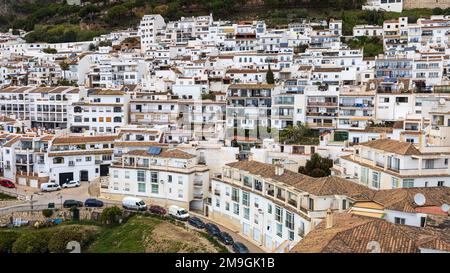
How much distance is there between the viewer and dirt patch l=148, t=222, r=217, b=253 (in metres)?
18.4

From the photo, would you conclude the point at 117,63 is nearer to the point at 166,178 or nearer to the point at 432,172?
the point at 166,178

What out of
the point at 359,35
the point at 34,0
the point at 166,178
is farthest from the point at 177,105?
the point at 34,0

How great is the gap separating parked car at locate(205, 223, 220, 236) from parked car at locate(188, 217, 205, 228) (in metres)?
0.27

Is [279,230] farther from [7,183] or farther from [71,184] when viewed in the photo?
[7,183]

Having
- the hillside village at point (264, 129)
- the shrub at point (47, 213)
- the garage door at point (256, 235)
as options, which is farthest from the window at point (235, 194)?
the shrub at point (47, 213)

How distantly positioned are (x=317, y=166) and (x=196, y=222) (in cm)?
538

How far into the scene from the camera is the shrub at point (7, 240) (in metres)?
19.9

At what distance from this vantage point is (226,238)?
18.8 m

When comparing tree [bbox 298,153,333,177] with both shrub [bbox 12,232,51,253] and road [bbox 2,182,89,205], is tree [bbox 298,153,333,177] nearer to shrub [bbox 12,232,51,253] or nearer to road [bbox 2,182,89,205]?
road [bbox 2,182,89,205]

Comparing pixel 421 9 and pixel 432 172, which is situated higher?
pixel 421 9

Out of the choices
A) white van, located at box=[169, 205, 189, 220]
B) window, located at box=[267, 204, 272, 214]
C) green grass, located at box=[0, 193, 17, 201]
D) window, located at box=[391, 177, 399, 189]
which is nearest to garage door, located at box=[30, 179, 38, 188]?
green grass, located at box=[0, 193, 17, 201]

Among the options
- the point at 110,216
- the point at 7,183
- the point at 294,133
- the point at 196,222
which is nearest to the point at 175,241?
the point at 196,222

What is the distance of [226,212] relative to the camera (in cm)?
2106
